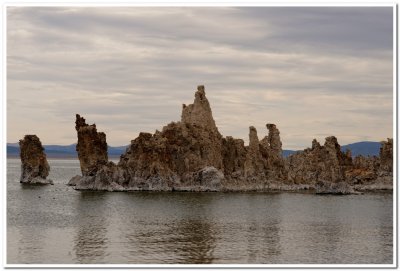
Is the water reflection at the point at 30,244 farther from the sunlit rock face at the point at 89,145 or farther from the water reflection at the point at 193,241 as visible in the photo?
the sunlit rock face at the point at 89,145

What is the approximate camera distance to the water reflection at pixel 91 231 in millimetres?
59797

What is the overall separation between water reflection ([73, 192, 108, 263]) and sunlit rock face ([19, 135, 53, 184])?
140 ft

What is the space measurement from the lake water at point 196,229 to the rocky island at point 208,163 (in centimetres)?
1288

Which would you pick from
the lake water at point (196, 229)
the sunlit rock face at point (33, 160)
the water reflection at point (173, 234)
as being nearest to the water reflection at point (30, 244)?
the lake water at point (196, 229)

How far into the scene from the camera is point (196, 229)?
7881 centimetres

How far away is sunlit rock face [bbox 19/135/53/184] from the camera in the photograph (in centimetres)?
15650

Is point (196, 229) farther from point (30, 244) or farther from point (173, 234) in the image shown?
point (30, 244)

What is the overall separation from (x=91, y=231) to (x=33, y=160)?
86516 mm

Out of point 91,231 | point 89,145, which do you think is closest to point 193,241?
point 91,231

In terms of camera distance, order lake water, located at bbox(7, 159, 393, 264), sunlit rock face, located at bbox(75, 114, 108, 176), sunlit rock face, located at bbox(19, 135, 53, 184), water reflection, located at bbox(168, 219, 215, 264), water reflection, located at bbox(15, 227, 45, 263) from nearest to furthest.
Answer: water reflection, located at bbox(15, 227, 45, 263) → water reflection, located at bbox(168, 219, 215, 264) → lake water, located at bbox(7, 159, 393, 264) → sunlit rock face, located at bbox(75, 114, 108, 176) → sunlit rock face, located at bbox(19, 135, 53, 184)

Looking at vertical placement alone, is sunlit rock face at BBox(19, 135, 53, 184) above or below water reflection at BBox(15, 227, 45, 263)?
above

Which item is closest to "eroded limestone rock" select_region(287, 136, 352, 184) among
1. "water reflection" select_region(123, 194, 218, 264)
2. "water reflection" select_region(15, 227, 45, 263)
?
"water reflection" select_region(123, 194, 218, 264)

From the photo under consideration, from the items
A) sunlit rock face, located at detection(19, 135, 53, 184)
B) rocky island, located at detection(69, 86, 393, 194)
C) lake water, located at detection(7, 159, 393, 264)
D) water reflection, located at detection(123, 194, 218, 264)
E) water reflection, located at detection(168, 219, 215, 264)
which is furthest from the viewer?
sunlit rock face, located at detection(19, 135, 53, 184)

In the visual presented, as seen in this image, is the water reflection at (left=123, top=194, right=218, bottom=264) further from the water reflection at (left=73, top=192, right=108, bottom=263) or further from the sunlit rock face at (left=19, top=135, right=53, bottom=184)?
the sunlit rock face at (left=19, top=135, right=53, bottom=184)
